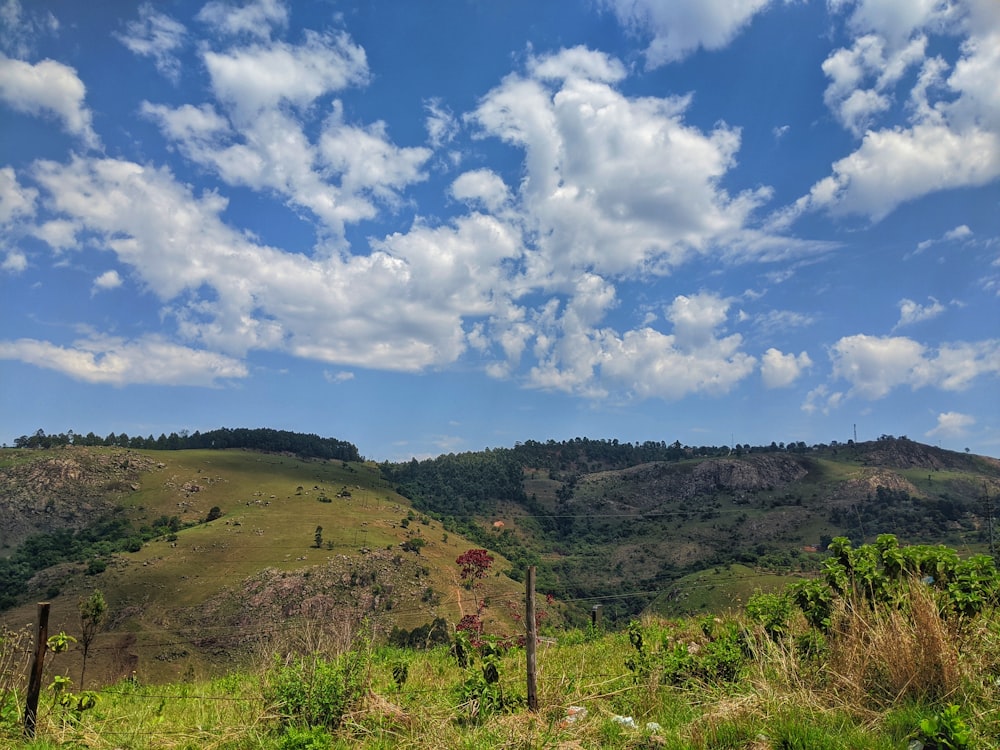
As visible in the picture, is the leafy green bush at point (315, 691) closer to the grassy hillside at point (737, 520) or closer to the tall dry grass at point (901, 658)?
the tall dry grass at point (901, 658)

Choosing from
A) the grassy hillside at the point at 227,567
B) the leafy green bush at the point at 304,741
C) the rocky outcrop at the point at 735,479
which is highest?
the rocky outcrop at the point at 735,479

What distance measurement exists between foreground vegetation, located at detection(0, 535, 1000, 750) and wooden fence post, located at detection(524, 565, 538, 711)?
0.60 feet

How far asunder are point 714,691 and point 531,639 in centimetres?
248

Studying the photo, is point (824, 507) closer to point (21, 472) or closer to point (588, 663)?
point (588, 663)

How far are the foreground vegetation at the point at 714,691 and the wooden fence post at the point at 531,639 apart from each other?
0.60 ft

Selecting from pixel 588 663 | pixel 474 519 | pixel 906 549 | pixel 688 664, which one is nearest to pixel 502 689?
pixel 688 664

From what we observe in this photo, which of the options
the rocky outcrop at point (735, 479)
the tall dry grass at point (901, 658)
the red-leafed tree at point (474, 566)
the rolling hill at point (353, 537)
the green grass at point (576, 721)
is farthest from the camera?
the rocky outcrop at point (735, 479)

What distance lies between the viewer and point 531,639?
7.84m

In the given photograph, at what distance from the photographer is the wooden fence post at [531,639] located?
766 centimetres

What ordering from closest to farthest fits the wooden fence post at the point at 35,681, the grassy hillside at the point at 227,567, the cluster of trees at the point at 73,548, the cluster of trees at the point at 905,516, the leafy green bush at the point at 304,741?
the leafy green bush at the point at 304,741 → the wooden fence post at the point at 35,681 → the grassy hillside at the point at 227,567 → the cluster of trees at the point at 73,548 → the cluster of trees at the point at 905,516

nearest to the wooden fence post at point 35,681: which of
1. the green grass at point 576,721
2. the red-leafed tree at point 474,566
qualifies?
the green grass at point 576,721

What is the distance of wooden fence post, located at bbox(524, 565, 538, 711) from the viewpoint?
7.66 m

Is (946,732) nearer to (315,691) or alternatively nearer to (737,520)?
(315,691)

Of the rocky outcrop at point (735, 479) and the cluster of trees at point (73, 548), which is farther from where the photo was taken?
the rocky outcrop at point (735, 479)
